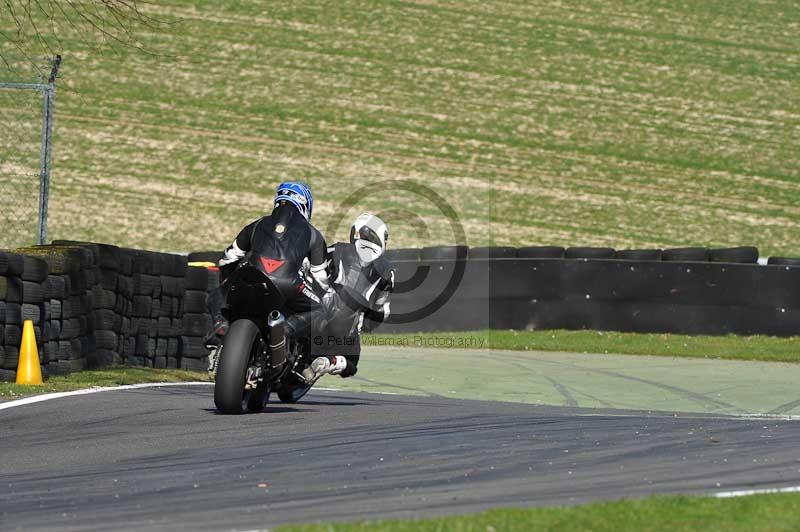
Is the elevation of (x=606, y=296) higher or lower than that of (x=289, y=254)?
lower

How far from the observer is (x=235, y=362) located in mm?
9359

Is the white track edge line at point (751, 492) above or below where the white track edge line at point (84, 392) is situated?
below

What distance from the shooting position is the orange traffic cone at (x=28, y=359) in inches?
457

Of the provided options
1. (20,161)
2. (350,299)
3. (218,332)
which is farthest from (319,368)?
(20,161)

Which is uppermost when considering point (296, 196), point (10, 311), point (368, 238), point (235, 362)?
point (296, 196)

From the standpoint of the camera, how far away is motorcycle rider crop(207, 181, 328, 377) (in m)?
9.66

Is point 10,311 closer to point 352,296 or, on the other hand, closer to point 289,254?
point 352,296

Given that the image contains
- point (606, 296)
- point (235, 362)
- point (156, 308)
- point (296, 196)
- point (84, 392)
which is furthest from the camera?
point (606, 296)

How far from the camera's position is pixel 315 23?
3547cm

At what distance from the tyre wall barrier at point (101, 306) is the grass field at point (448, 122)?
10410 millimetres

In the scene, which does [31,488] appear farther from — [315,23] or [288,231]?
[315,23]

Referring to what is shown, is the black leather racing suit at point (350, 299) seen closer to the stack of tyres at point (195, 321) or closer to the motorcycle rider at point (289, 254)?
the motorcycle rider at point (289, 254)

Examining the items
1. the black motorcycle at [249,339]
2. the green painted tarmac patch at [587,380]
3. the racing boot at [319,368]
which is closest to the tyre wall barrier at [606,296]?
the green painted tarmac patch at [587,380]

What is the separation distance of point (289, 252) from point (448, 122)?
73.6 ft
